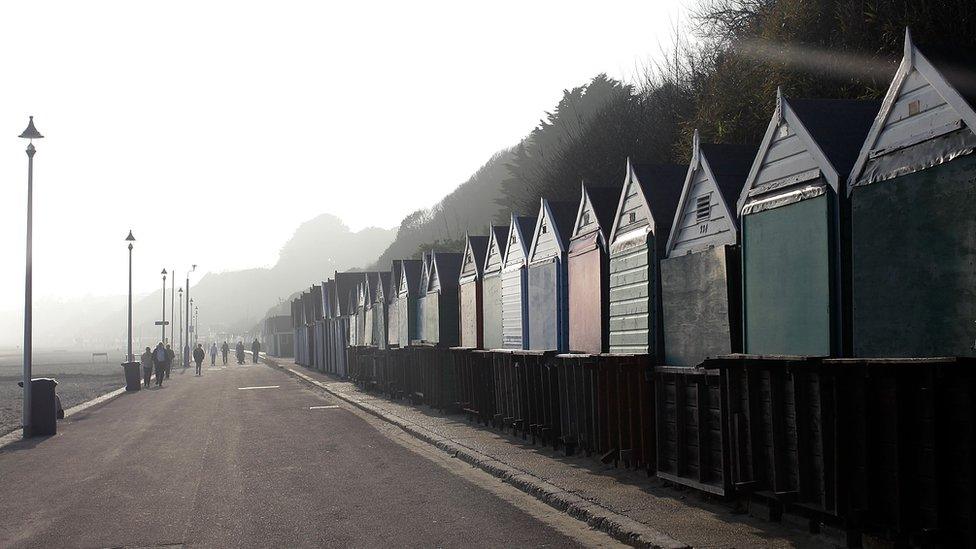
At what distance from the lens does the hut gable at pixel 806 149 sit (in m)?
7.80

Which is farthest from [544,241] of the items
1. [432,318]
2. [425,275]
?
[425,275]

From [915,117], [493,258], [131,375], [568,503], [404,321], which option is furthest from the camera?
[131,375]

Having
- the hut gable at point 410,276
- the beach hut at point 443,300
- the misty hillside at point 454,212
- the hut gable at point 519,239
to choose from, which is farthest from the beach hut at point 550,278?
the misty hillside at point 454,212

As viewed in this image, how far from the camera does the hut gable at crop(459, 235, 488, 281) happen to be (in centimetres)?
2030

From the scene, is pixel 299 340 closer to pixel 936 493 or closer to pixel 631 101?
pixel 631 101

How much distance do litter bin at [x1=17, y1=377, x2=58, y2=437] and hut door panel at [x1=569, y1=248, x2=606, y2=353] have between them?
34.7 ft

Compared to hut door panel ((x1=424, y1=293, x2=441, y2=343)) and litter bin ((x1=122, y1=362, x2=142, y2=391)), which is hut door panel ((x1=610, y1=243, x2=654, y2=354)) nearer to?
hut door panel ((x1=424, y1=293, x2=441, y2=343))

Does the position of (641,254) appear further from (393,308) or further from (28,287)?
(393,308)

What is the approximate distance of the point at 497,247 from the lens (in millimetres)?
18812

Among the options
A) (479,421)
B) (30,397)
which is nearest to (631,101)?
(479,421)

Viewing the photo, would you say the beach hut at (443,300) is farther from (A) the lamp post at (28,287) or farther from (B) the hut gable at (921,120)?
(B) the hut gable at (921,120)

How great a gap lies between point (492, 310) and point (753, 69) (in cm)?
659

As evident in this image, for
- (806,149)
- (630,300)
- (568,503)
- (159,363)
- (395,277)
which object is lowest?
(568,503)

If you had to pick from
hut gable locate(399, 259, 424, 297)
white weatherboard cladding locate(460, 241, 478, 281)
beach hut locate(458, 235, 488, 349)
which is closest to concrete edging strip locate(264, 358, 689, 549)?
beach hut locate(458, 235, 488, 349)
